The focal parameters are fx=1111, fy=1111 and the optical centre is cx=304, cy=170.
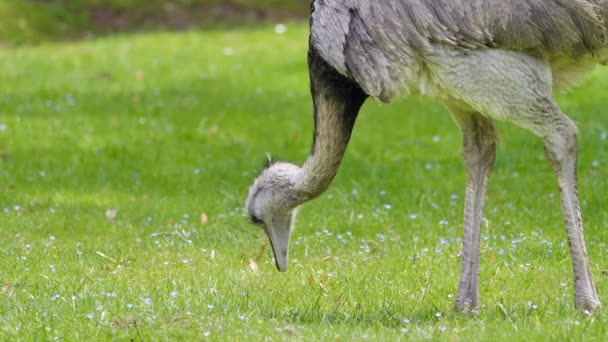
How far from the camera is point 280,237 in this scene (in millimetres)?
7363

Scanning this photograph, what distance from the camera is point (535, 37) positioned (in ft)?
19.9

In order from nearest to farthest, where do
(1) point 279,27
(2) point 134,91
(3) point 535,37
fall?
1. (3) point 535,37
2. (2) point 134,91
3. (1) point 279,27

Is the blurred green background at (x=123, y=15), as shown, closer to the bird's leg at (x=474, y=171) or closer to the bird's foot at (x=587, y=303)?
the bird's leg at (x=474, y=171)

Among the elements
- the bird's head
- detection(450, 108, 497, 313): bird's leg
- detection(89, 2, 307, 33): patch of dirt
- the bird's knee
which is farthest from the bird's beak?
detection(89, 2, 307, 33): patch of dirt

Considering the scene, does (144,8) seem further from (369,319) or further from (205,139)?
(369,319)

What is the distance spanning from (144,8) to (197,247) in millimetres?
14925

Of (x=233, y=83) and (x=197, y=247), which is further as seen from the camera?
(x=233, y=83)

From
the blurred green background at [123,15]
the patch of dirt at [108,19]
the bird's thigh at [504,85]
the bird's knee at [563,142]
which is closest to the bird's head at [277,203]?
the bird's thigh at [504,85]

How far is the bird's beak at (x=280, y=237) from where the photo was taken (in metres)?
7.31

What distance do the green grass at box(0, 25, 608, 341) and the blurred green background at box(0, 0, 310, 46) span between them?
12.7ft

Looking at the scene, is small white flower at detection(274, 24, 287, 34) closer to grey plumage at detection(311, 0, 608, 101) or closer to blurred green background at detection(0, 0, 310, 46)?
blurred green background at detection(0, 0, 310, 46)

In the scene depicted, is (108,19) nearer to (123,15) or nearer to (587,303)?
(123,15)

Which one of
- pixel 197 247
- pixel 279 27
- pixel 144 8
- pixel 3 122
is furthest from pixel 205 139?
pixel 144 8

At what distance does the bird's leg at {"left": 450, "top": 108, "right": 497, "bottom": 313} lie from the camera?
685 cm
